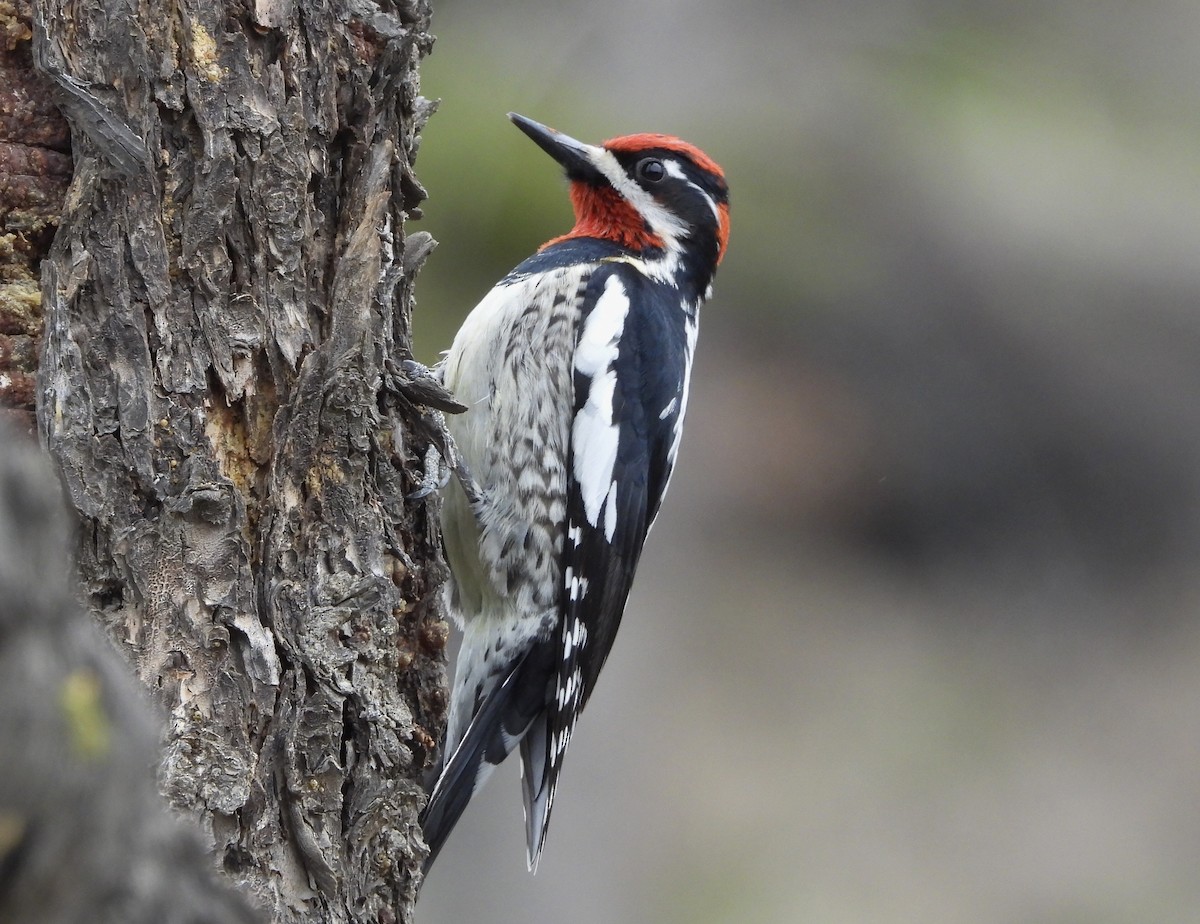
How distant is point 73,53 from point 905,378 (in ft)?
19.1

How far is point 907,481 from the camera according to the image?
735 cm

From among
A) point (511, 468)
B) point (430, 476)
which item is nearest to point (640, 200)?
point (511, 468)

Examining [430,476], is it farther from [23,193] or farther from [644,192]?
A: [644,192]

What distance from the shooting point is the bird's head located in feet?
→ 10.6

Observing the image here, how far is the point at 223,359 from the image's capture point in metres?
1.82

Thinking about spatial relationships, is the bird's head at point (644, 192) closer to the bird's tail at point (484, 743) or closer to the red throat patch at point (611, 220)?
the red throat patch at point (611, 220)

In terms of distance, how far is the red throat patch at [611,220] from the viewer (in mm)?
3256

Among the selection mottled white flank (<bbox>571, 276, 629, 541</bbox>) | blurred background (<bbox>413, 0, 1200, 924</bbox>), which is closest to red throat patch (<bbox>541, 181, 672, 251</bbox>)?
mottled white flank (<bbox>571, 276, 629, 541</bbox>)

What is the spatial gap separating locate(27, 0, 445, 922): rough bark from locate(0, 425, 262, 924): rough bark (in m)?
0.92

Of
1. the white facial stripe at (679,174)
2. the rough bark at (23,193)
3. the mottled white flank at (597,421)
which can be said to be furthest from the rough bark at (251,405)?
the white facial stripe at (679,174)

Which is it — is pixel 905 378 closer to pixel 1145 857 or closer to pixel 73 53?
pixel 1145 857

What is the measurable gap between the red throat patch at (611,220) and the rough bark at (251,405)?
3.94ft

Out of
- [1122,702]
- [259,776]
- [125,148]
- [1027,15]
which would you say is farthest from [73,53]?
[1122,702]

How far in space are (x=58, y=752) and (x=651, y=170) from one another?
8.99 ft
